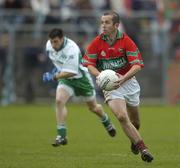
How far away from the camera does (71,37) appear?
90.5ft

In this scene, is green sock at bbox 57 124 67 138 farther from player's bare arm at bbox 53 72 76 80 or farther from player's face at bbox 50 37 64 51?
player's face at bbox 50 37 64 51

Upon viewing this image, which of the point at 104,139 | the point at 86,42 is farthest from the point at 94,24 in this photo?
the point at 104,139

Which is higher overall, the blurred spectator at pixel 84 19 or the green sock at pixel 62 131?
the green sock at pixel 62 131

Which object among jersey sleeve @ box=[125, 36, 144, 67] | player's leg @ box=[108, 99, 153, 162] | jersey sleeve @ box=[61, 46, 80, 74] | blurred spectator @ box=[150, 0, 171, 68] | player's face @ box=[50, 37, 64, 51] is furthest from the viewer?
blurred spectator @ box=[150, 0, 171, 68]

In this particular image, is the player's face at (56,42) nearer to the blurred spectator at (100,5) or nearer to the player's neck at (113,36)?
the player's neck at (113,36)

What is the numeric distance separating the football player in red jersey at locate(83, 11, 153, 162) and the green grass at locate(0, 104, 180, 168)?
67 centimetres

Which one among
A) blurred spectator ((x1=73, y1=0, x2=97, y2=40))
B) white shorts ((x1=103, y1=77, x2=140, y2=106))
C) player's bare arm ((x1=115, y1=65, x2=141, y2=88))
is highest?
player's bare arm ((x1=115, y1=65, x2=141, y2=88))

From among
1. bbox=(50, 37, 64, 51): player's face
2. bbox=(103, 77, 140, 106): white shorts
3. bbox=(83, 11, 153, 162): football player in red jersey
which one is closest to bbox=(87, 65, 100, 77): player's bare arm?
bbox=(83, 11, 153, 162): football player in red jersey

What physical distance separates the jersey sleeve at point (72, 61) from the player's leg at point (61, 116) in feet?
1.31

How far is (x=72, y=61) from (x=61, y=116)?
1.17 metres

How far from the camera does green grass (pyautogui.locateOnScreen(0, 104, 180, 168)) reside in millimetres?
12266

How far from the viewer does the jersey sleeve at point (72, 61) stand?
15883mm

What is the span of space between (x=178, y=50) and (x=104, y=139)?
1169cm

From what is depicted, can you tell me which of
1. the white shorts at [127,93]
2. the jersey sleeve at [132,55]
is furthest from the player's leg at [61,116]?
the jersey sleeve at [132,55]
